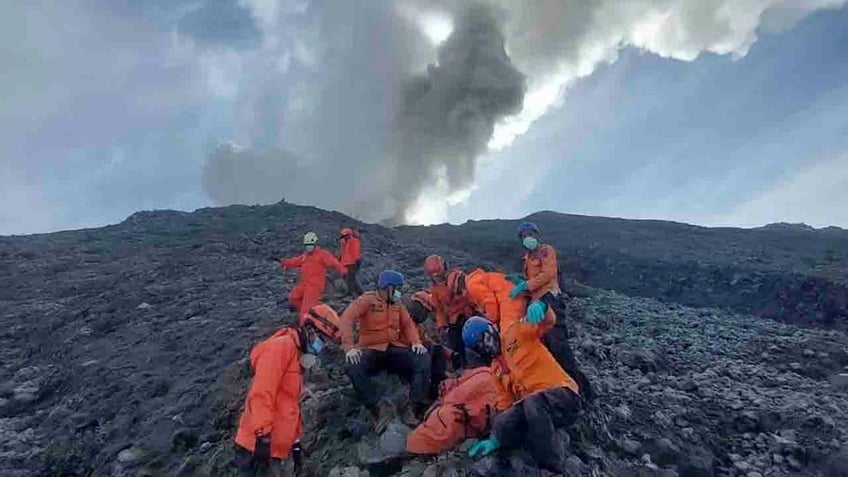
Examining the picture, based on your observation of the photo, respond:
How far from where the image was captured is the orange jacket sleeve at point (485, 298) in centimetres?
816

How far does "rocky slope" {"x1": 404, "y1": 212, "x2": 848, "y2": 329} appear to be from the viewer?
1827cm

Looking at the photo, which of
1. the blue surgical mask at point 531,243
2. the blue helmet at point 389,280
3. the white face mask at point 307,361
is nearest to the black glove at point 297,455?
the white face mask at point 307,361

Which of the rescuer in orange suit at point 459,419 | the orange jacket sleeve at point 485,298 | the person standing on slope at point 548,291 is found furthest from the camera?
the orange jacket sleeve at point 485,298

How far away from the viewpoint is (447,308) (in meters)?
8.88

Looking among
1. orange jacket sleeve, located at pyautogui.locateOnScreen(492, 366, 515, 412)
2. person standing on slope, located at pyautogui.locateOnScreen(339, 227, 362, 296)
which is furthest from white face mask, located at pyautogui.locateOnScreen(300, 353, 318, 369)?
person standing on slope, located at pyautogui.locateOnScreen(339, 227, 362, 296)

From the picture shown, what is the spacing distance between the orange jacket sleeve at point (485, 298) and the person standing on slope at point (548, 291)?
328mm

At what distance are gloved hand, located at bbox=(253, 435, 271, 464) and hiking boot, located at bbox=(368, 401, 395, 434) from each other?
4.96 feet

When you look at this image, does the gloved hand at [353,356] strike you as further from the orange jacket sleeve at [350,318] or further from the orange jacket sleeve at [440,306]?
the orange jacket sleeve at [440,306]

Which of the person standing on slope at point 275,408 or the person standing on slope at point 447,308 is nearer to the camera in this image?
the person standing on slope at point 275,408

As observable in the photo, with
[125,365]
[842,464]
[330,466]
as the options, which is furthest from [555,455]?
[125,365]

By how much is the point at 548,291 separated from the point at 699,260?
15638mm

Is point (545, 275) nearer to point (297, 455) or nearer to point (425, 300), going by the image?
point (425, 300)

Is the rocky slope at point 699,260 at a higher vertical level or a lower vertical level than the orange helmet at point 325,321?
higher

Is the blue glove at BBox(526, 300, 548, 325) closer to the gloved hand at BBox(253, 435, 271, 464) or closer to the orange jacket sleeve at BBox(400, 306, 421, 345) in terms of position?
the orange jacket sleeve at BBox(400, 306, 421, 345)
